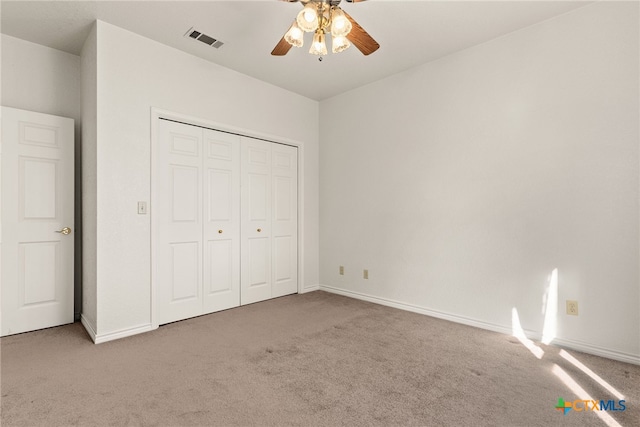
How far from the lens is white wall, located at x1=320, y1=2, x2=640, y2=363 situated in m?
2.33

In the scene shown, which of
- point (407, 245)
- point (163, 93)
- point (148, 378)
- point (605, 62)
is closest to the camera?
point (148, 378)

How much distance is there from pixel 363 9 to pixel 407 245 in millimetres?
2317

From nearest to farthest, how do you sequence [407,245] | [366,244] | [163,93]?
[163,93]
[407,245]
[366,244]

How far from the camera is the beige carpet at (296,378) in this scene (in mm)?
1654

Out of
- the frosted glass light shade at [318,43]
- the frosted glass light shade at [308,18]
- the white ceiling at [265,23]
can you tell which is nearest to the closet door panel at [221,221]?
the white ceiling at [265,23]

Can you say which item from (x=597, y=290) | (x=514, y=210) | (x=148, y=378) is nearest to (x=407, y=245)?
(x=514, y=210)

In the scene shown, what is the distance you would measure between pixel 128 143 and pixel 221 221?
45.9 inches

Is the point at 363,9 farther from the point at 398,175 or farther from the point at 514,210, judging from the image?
the point at 514,210

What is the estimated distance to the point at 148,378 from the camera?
6.61 feet

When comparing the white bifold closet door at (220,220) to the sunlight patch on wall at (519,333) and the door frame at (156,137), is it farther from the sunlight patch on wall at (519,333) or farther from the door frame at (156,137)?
the sunlight patch on wall at (519,333)

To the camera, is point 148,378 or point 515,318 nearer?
point 148,378

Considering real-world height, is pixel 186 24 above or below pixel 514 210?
above

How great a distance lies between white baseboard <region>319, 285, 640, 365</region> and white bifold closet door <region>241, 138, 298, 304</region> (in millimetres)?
779

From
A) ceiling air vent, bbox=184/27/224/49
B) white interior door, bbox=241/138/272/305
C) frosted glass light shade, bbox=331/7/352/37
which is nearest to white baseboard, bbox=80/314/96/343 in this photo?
white interior door, bbox=241/138/272/305
